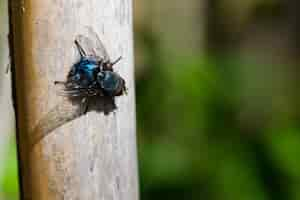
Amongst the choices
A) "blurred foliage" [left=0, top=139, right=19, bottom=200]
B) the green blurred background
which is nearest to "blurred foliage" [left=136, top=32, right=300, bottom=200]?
the green blurred background

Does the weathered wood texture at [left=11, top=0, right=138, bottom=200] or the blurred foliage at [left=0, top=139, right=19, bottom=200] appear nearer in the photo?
the weathered wood texture at [left=11, top=0, right=138, bottom=200]

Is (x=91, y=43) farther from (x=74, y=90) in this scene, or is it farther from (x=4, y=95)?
(x=4, y=95)

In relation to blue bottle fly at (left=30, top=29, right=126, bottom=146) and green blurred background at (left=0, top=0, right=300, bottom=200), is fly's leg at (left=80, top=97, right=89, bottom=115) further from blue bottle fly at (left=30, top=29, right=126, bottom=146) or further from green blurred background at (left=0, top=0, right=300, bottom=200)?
green blurred background at (left=0, top=0, right=300, bottom=200)

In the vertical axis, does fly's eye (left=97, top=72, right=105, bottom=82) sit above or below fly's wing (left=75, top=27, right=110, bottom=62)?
below

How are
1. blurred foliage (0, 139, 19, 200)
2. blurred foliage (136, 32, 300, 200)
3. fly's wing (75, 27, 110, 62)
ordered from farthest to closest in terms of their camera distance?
blurred foliage (136, 32, 300, 200)
blurred foliage (0, 139, 19, 200)
fly's wing (75, 27, 110, 62)

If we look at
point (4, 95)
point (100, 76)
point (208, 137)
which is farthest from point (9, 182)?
point (100, 76)

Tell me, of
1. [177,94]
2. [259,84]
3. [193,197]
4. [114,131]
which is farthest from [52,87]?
[259,84]
